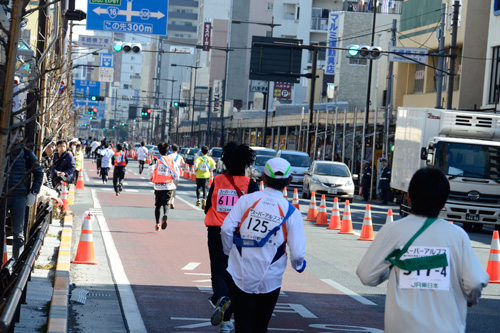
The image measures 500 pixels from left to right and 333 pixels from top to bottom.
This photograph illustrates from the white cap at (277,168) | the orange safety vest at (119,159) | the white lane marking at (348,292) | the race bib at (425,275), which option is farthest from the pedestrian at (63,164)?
the race bib at (425,275)

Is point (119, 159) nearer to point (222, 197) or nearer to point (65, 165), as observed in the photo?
point (65, 165)

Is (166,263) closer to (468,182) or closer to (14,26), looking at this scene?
(14,26)

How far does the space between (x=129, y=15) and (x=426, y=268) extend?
24616mm

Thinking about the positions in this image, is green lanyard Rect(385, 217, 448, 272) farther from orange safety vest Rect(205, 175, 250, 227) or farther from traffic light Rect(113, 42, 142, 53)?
traffic light Rect(113, 42, 142, 53)

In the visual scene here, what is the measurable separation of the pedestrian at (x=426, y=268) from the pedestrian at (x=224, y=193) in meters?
3.79

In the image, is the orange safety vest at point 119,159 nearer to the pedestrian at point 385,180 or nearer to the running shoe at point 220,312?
the pedestrian at point 385,180

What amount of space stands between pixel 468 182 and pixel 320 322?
16138mm

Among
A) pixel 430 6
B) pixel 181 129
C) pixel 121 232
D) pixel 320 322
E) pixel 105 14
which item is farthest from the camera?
pixel 181 129

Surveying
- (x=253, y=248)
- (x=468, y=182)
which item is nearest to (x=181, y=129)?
(x=468, y=182)

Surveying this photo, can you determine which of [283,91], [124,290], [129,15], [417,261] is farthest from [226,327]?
[283,91]

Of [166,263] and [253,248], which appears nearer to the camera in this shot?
[253,248]

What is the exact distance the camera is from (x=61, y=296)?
1012cm

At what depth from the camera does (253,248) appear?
6824 mm

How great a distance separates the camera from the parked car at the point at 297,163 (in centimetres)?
4294
